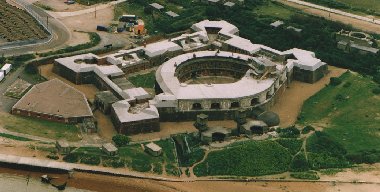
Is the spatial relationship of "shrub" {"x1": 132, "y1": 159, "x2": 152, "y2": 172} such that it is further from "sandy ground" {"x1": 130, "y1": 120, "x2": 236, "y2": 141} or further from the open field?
the open field

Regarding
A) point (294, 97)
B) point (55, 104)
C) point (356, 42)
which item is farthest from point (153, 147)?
point (356, 42)

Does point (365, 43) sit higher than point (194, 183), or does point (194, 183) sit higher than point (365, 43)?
point (365, 43)

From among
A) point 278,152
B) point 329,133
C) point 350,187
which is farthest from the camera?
point 329,133

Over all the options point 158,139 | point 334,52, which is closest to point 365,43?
point 334,52

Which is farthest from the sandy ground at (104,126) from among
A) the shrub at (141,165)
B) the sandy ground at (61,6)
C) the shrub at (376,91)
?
the sandy ground at (61,6)

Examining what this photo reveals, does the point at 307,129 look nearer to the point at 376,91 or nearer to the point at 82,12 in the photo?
the point at 376,91

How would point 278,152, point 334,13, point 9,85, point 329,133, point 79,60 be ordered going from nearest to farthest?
point 278,152, point 329,133, point 9,85, point 79,60, point 334,13

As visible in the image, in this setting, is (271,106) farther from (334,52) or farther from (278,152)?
(334,52)
